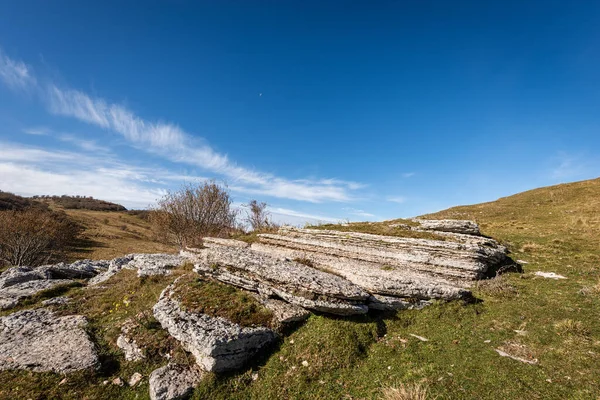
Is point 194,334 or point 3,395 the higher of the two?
point 194,334

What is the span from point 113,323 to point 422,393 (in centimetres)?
→ 1290

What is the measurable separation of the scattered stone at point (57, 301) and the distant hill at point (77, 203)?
345 feet

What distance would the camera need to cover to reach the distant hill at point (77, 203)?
334ft

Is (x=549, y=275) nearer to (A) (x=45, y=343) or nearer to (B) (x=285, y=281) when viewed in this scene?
(B) (x=285, y=281)

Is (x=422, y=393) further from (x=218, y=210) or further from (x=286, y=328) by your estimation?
(x=218, y=210)

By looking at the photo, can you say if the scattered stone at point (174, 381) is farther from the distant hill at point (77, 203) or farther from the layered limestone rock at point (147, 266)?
the distant hill at point (77, 203)

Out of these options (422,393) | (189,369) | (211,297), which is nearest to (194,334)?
(189,369)

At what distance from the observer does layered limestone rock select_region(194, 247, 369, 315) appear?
11.6 metres

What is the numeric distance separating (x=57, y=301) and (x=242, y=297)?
11.1m

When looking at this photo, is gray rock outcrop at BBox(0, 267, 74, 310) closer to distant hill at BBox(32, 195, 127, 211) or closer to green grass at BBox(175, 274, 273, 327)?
green grass at BBox(175, 274, 273, 327)

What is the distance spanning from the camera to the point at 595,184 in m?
51.9

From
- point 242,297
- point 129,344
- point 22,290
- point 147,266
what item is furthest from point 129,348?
point 22,290

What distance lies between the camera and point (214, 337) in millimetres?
9766

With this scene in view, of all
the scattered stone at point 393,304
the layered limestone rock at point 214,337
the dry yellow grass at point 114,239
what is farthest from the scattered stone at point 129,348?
the dry yellow grass at point 114,239
